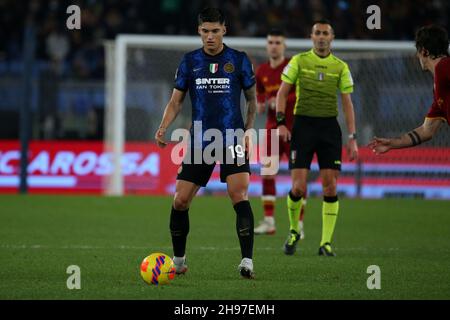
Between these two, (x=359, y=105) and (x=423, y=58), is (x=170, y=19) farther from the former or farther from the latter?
(x=423, y=58)

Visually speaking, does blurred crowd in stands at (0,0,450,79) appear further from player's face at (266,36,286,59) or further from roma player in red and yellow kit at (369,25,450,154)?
roma player in red and yellow kit at (369,25,450,154)

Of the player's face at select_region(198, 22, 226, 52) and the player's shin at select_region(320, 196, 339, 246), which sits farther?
the player's shin at select_region(320, 196, 339, 246)

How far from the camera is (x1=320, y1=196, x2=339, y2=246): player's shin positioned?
33.9 feet

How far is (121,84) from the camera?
18.7m

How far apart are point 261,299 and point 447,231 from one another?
23.0 feet

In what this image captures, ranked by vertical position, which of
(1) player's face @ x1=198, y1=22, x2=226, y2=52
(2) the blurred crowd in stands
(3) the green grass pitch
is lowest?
(3) the green grass pitch

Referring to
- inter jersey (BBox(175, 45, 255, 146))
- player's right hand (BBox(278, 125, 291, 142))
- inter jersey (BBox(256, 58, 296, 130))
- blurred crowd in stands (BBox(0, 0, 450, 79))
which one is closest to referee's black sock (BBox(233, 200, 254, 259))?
inter jersey (BBox(175, 45, 255, 146))

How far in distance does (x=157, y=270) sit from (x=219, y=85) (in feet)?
5.35

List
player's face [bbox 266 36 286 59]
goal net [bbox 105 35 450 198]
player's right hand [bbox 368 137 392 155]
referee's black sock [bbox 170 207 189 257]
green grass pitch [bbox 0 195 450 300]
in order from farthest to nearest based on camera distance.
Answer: goal net [bbox 105 35 450 198] → player's face [bbox 266 36 286 59] → referee's black sock [bbox 170 207 189 257] → player's right hand [bbox 368 137 392 155] → green grass pitch [bbox 0 195 450 300]

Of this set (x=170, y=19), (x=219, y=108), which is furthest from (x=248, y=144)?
(x=170, y=19)

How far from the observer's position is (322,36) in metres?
10.3

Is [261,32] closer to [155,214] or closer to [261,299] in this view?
[155,214]

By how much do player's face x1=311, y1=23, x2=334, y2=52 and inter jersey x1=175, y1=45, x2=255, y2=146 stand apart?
6.99 feet

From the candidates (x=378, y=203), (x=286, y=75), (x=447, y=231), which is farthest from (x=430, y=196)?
(x=286, y=75)
